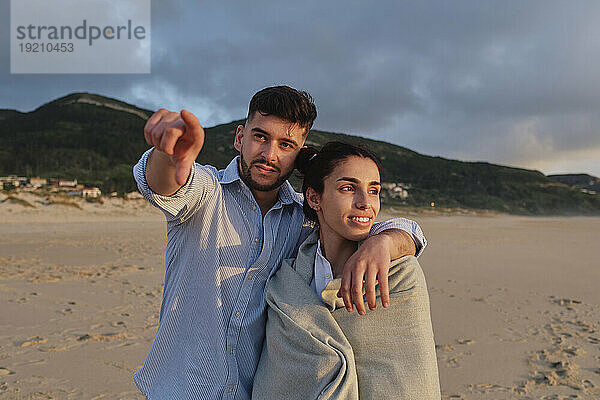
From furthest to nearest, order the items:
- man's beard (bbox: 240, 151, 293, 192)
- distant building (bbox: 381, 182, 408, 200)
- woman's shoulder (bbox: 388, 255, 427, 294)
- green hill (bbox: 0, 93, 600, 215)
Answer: distant building (bbox: 381, 182, 408, 200) < green hill (bbox: 0, 93, 600, 215) < man's beard (bbox: 240, 151, 293, 192) < woman's shoulder (bbox: 388, 255, 427, 294)

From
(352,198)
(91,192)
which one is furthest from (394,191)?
(352,198)

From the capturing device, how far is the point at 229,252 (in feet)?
5.73

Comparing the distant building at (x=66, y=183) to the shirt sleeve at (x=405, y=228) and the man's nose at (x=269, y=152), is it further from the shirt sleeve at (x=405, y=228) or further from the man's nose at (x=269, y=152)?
the shirt sleeve at (x=405, y=228)

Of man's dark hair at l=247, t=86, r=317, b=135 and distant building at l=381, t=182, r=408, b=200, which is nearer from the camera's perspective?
man's dark hair at l=247, t=86, r=317, b=135

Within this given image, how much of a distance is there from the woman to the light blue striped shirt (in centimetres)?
7

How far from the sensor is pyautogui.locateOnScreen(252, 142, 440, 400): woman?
4.83 ft

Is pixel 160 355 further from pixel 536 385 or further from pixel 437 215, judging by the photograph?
pixel 437 215

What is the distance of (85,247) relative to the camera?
12203mm

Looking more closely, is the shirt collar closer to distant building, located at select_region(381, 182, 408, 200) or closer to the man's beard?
the man's beard

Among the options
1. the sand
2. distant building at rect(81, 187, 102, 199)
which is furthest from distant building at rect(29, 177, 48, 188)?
the sand

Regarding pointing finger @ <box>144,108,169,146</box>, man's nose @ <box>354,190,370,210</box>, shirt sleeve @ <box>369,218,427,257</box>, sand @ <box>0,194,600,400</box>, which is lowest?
sand @ <box>0,194,600,400</box>

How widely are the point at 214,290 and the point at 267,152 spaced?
0.54m

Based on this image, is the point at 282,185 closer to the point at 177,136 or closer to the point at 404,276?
the point at 404,276

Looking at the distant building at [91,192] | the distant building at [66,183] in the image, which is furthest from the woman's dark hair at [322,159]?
the distant building at [66,183]
